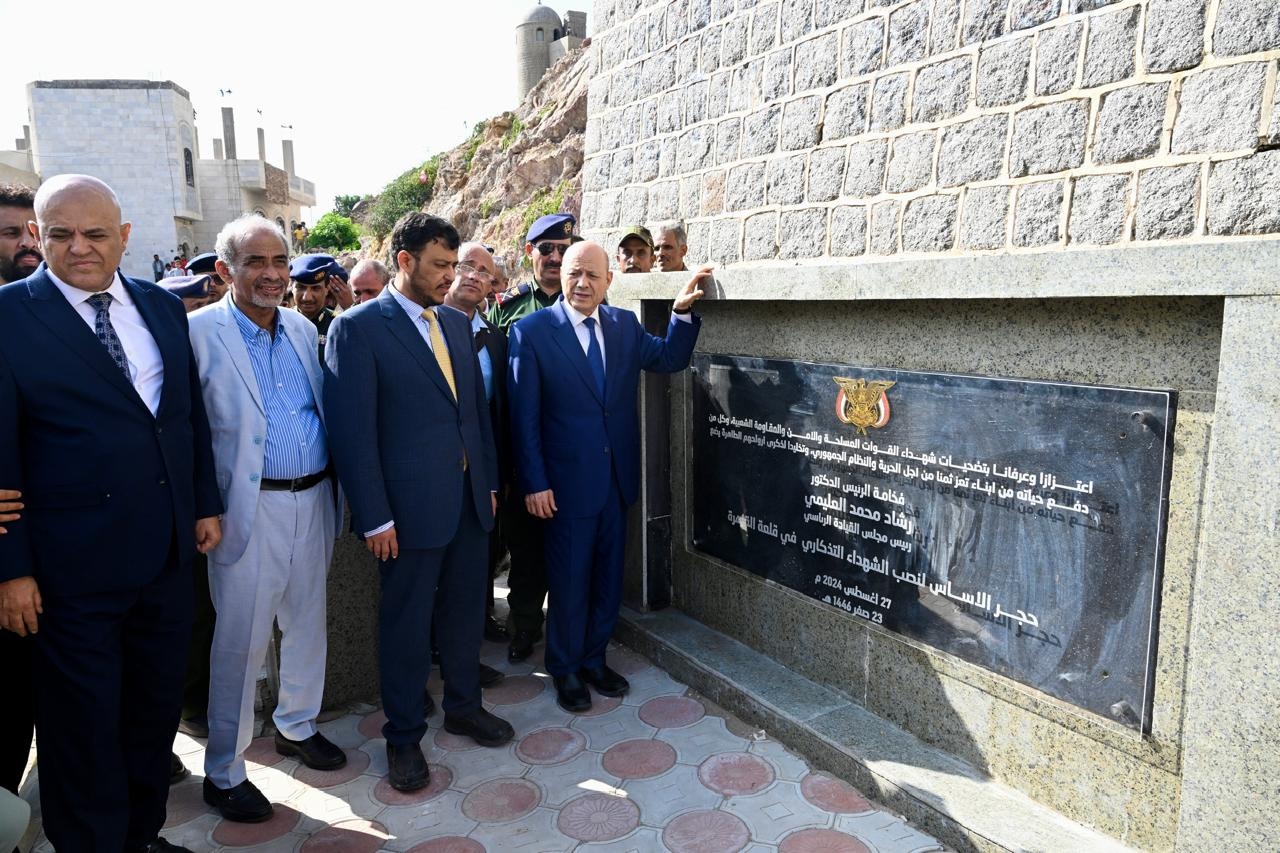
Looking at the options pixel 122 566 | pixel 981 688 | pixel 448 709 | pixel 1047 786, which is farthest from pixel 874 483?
pixel 122 566

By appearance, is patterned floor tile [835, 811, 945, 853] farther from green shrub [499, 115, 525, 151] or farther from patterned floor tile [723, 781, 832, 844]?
green shrub [499, 115, 525, 151]

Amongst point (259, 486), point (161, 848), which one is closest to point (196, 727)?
point (161, 848)

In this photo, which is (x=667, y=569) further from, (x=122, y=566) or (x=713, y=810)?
(x=122, y=566)

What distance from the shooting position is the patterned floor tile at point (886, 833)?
2.69 m

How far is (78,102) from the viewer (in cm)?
3862

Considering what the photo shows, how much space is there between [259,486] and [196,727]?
140cm

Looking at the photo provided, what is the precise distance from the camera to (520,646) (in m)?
4.21

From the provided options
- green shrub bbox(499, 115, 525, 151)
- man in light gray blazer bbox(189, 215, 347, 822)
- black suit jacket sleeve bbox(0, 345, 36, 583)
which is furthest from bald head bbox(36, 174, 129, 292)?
green shrub bbox(499, 115, 525, 151)

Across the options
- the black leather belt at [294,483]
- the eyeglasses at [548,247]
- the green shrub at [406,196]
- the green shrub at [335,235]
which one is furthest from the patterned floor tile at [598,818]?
the green shrub at [335,235]

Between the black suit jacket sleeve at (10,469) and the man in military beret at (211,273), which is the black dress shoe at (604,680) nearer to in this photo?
the black suit jacket sleeve at (10,469)

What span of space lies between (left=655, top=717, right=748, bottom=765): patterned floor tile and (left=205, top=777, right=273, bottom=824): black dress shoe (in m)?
1.52

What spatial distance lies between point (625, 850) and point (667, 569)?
181 cm

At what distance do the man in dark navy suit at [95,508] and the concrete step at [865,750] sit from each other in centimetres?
218

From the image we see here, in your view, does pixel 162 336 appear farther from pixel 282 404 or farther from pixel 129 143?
pixel 129 143
